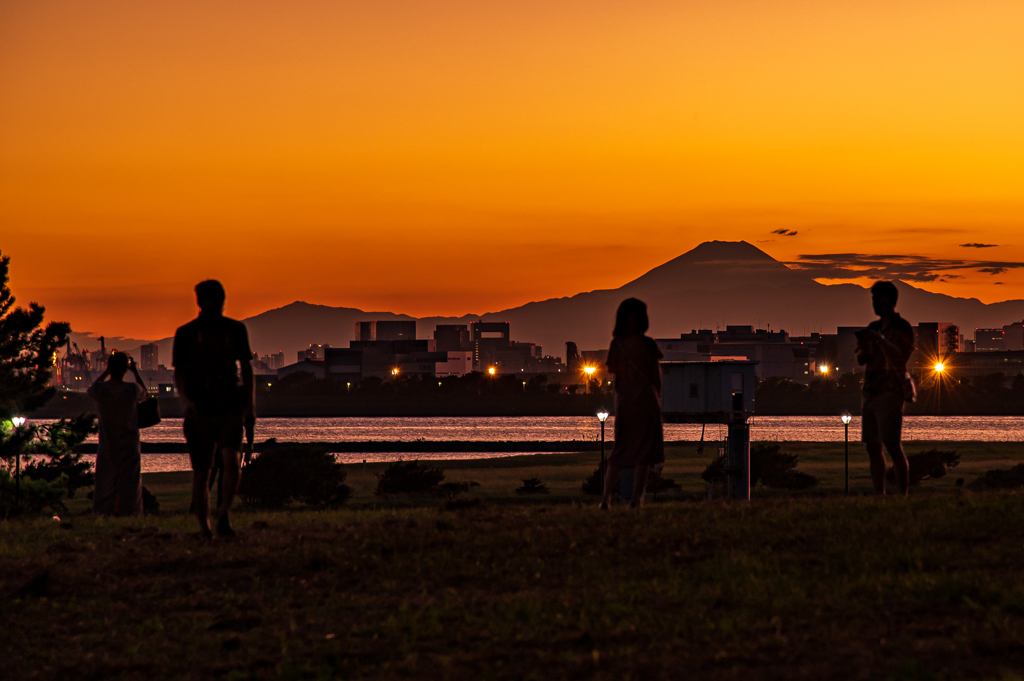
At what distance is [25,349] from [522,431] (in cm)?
8262

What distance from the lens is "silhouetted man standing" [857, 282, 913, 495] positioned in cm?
1053

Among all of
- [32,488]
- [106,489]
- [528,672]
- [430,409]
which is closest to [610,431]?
[430,409]

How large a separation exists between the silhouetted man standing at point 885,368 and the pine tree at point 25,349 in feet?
103

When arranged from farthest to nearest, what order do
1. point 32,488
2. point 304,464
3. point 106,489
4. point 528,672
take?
point 304,464
point 32,488
point 106,489
point 528,672

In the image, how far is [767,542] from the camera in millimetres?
8125

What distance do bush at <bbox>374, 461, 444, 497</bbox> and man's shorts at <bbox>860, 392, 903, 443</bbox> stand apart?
27.6 meters

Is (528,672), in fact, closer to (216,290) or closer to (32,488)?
(216,290)

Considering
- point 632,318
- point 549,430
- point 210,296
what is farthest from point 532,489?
point 549,430

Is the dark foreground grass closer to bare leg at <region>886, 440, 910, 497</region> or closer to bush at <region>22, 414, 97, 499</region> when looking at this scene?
bare leg at <region>886, 440, 910, 497</region>

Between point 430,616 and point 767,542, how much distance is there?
303cm

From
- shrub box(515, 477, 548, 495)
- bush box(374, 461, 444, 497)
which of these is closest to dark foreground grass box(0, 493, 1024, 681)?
shrub box(515, 477, 548, 495)

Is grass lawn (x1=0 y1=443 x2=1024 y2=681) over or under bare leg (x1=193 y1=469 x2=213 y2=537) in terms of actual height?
under

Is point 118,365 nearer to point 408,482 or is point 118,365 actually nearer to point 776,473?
point 408,482

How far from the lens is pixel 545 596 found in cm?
664
